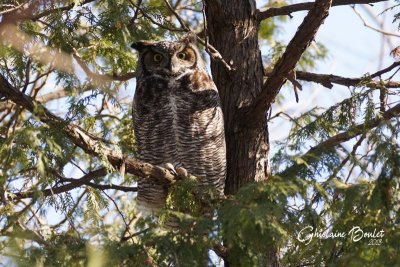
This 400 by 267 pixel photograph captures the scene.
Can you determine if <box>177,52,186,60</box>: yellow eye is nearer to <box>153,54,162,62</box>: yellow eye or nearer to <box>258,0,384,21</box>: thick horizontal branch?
<box>153,54,162,62</box>: yellow eye

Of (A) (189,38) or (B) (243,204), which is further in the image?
(A) (189,38)

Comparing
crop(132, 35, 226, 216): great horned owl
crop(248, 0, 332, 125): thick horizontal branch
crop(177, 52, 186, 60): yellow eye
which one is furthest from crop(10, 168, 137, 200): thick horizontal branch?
crop(177, 52, 186, 60): yellow eye

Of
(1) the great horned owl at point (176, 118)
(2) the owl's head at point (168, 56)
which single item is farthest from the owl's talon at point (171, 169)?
(2) the owl's head at point (168, 56)

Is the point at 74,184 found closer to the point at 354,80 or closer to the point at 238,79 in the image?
the point at 238,79

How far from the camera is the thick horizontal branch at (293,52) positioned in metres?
3.37

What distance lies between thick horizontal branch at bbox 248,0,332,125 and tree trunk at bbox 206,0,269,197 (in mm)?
284

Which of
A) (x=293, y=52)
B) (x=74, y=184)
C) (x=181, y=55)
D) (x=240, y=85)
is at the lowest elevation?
(x=74, y=184)

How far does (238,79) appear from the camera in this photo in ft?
13.5

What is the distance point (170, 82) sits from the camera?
425 cm

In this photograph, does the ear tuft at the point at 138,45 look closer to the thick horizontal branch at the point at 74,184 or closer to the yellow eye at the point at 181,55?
the yellow eye at the point at 181,55

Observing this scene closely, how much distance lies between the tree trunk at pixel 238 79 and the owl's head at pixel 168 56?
0.69ft

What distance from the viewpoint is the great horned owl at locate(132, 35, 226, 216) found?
13.5ft

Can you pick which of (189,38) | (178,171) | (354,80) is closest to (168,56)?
(189,38)

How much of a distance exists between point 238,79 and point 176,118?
17.6 inches
